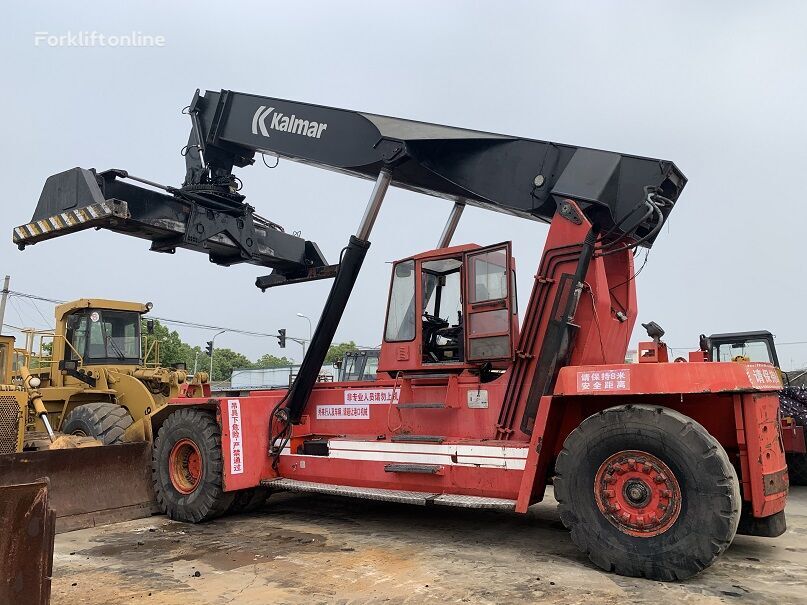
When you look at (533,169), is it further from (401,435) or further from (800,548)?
(800,548)

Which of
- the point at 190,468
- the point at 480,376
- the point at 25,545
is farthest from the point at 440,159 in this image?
the point at 25,545

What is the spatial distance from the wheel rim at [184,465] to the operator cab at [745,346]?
8.55 metres

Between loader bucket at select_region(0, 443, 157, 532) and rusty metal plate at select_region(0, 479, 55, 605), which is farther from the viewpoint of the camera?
loader bucket at select_region(0, 443, 157, 532)

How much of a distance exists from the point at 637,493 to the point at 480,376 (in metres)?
1.86

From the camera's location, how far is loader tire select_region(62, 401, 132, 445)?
30.5 ft

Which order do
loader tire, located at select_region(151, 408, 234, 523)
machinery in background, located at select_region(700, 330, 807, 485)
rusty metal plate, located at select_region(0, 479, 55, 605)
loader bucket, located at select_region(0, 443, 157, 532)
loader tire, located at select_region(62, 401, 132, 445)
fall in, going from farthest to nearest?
loader tire, located at select_region(62, 401, 132, 445) → machinery in background, located at select_region(700, 330, 807, 485) → loader tire, located at select_region(151, 408, 234, 523) → loader bucket, located at select_region(0, 443, 157, 532) → rusty metal plate, located at select_region(0, 479, 55, 605)

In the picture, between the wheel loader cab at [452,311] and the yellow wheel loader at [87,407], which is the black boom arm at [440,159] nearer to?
the wheel loader cab at [452,311]

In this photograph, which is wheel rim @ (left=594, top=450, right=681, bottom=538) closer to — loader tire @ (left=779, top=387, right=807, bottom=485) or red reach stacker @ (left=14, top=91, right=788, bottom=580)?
red reach stacker @ (left=14, top=91, right=788, bottom=580)

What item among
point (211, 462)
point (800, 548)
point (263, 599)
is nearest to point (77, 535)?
point (211, 462)

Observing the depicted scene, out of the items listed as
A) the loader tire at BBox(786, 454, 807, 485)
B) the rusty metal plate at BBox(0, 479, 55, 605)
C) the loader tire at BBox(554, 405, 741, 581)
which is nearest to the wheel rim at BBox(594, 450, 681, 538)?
the loader tire at BBox(554, 405, 741, 581)

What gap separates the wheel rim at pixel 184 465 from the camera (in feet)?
24.2

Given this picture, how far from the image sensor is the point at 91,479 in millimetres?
6969

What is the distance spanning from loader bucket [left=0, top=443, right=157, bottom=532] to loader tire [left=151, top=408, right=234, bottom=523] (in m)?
0.20

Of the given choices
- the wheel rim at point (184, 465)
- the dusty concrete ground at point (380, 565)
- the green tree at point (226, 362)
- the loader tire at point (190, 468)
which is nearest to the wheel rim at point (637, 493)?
the dusty concrete ground at point (380, 565)
